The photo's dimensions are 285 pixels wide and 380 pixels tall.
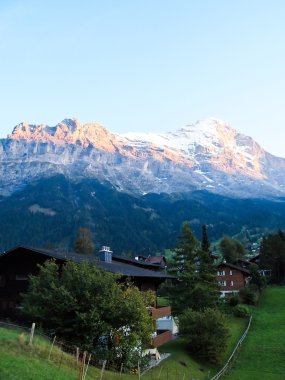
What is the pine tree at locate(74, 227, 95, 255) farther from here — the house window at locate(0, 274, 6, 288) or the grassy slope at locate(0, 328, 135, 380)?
the grassy slope at locate(0, 328, 135, 380)

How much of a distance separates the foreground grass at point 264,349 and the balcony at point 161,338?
819cm

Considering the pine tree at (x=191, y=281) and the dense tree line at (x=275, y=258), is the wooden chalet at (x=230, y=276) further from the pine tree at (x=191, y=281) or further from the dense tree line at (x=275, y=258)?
the pine tree at (x=191, y=281)

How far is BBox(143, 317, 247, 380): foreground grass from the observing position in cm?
3816

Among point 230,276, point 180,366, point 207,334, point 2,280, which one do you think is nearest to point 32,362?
point 180,366

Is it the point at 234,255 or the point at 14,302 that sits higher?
the point at 234,255

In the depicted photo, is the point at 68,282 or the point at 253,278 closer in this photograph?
the point at 68,282

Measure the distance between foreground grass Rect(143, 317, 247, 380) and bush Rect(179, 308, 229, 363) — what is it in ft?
3.55

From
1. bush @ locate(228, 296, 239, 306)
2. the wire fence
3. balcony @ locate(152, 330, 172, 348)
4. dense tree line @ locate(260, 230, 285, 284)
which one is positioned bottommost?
the wire fence

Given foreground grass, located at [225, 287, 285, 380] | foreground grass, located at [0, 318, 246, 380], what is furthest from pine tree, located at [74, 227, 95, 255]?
foreground grass, located at [0, 318, 246, 380]

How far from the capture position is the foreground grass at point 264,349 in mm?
45000

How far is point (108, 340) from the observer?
33.9 m

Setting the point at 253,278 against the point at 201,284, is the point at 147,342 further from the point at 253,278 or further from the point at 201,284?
the point at 253,278

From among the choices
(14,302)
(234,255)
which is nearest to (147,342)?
(14,302)

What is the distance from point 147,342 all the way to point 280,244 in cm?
8802
